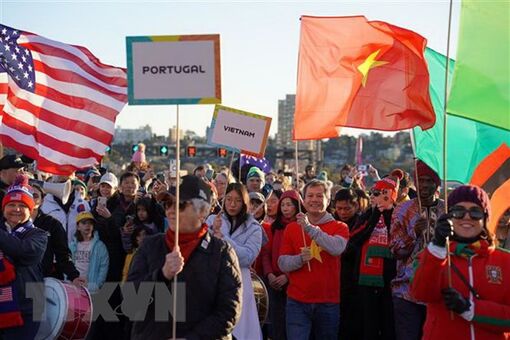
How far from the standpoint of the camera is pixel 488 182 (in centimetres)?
782

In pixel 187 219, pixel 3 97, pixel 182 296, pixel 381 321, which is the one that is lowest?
pixel 381 321

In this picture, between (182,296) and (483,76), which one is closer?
(182,296)

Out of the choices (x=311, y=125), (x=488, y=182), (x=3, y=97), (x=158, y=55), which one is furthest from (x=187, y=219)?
(x=3, y=97)

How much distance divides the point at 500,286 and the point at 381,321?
4.67 metres

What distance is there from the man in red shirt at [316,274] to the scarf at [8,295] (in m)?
2.73

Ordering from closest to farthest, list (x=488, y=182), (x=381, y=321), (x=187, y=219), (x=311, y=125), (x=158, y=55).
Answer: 1. (x=187, y=219)
2. (x=158, y=55)
3. (x=488, y=182)
4. (x=311, y=125)
5. (x=381, y=321)

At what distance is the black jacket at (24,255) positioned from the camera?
7.70 meters

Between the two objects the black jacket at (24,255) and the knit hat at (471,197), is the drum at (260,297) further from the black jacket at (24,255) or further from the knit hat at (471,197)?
the knit hat at (471,197)

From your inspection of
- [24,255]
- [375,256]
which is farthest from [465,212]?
[375,256]

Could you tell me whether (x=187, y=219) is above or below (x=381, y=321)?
above

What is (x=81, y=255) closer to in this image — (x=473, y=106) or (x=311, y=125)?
(x=311, y=125)

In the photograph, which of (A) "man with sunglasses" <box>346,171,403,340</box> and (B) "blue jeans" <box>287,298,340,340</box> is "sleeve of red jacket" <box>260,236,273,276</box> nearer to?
(A) "man with sunglasses" <box>346,171,403,340</box>

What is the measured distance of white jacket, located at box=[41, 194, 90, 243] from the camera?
11.2 meters

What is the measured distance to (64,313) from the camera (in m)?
8.58
